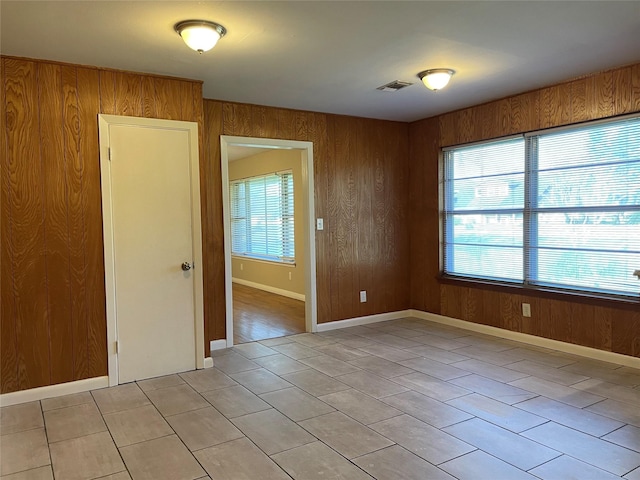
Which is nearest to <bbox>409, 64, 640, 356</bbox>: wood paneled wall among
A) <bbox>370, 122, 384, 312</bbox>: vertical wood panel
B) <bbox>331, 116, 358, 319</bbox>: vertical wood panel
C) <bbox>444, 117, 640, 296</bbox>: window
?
<bbox>444, 117, 640, 296</bbox>: window

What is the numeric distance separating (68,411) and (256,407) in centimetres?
127

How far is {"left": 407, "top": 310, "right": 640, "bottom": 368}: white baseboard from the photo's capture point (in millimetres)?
3820

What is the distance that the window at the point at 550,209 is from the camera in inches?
149

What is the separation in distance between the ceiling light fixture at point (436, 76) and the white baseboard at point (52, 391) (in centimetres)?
346

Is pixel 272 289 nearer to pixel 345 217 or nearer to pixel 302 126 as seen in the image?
pixel 345 217

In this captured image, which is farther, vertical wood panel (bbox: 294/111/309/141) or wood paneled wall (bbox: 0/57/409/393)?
vertical wood panel (bbox: 294/111/309/141)

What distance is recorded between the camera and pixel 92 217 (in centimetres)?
345

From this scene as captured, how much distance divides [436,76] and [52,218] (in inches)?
123

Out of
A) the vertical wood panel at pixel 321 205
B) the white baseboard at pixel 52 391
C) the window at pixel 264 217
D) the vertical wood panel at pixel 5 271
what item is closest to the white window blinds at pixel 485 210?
the vertical wood panel at pixel 321 205

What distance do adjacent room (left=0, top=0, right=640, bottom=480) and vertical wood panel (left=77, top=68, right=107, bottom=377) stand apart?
1 centimetres

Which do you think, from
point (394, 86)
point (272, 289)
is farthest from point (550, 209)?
point (272, 289)

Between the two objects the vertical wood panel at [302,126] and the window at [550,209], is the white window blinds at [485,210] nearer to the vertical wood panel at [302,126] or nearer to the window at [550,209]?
the window at [550,209]

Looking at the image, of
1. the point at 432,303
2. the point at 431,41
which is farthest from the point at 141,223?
the point at 432,303

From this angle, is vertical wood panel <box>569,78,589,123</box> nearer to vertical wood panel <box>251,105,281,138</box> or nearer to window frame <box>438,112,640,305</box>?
window frame <box>438,112,640,305</box>
